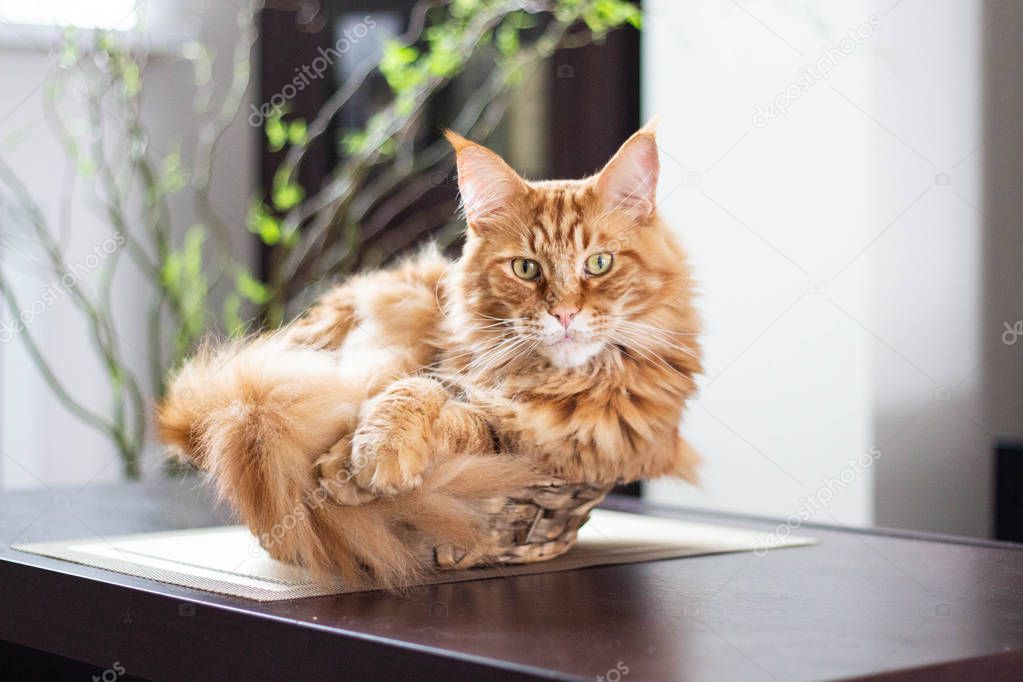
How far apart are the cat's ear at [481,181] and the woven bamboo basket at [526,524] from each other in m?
0.26

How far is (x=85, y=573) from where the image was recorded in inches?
40.5

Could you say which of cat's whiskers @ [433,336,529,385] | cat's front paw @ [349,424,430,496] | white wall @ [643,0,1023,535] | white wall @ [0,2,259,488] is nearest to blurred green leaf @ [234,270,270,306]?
white wall @ [0,2,259,488]

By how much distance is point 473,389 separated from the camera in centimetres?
106

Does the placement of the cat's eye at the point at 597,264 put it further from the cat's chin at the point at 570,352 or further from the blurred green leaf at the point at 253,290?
the blurred green leaf at the point at 253,290

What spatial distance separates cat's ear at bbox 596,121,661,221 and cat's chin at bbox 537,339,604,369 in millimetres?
128

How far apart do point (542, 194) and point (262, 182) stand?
6.56 feet

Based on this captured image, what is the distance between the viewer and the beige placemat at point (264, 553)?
3.24 ft

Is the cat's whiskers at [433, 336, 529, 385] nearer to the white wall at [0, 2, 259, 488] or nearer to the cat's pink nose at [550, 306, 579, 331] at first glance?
the cat's pink nose at [550, 306, 579, 331]

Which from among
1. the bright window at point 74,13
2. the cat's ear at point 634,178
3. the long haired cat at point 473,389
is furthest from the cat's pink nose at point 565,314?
the bright window at point 74,13

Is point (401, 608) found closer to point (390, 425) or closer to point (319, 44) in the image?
point (390, 425)

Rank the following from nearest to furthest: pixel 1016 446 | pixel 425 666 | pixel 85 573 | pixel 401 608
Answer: pixel 425 666
pixel 401 608
pixel 85 573
pixel 1016 446

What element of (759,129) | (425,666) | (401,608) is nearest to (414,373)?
(401,608)

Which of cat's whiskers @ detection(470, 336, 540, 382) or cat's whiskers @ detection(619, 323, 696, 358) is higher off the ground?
cat's whiskers @ detection(619, 323, 696, 358)

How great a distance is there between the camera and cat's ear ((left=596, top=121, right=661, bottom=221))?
104 cm
